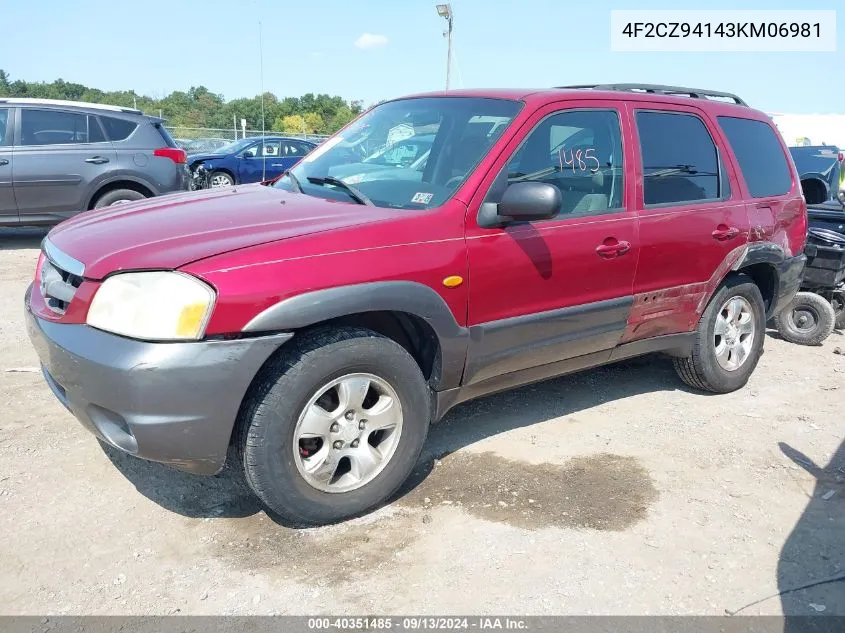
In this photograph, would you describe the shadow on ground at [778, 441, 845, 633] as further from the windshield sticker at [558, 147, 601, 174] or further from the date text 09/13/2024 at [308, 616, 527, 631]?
the windshield sticker at [558, 147, 601, 174]

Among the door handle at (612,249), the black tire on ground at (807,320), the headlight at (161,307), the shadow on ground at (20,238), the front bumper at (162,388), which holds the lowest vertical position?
the black tire on ground at (807,320)

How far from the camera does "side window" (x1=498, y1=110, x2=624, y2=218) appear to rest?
3.53 meters

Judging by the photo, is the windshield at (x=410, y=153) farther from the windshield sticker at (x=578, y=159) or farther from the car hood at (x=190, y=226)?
the windshield sticker at (x=578, y=159)

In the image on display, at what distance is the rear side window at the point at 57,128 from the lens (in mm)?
8609

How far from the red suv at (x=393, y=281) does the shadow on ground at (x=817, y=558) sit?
1.17 m

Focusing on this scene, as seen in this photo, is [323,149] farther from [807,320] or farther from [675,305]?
[807,320]

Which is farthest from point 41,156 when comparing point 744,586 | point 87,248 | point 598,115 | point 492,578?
point 744,586

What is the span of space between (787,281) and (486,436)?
8.24ft

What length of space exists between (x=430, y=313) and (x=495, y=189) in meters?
0.68

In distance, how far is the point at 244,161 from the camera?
1686 centimetres

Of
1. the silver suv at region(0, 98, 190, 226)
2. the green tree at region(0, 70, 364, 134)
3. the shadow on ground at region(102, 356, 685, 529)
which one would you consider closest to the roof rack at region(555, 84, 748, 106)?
the shadow on ground at region(102, 356, 685, 529)

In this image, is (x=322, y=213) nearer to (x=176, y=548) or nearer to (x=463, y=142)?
(x=463, y=142)

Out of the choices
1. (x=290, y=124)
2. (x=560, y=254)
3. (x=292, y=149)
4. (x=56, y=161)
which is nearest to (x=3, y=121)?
(x=56, y=161)

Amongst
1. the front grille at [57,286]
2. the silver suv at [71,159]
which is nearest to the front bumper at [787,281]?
the front grille at [57,286]
